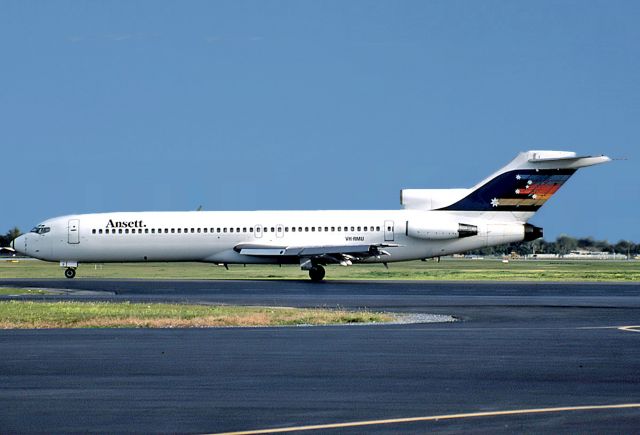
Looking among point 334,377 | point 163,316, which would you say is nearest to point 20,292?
point 163,316

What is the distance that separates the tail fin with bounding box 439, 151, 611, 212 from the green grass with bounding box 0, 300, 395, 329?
31915mm

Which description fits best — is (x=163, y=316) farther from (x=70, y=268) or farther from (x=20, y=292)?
(x=70, y=268)

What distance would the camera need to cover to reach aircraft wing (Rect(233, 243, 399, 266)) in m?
60.2

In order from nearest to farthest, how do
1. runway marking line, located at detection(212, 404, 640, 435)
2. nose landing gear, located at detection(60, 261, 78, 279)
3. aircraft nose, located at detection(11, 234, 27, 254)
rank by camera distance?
runway marking line, located at detection(212, 404, 640, 435) → nose landing gear, located at detection(60, 261, 78, 279) → aircraft nose, located at detection(11, 234, 27, 254)

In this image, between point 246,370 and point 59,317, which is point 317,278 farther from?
point 246,370

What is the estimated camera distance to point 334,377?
15.8 metres

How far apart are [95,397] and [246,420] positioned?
9.23ft

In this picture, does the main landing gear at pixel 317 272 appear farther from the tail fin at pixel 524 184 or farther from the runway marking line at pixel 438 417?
the runway marking line at pixel 438 417

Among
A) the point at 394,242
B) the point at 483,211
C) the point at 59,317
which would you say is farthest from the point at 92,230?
the point at 59,317

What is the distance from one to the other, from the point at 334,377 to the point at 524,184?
48055mm

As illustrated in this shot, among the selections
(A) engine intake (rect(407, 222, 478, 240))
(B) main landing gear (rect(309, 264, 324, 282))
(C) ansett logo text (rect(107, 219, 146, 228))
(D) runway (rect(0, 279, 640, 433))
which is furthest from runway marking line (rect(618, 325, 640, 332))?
(C) ansett logo text (rect(107, 219, 146, 228))

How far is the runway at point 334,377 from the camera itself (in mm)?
11828

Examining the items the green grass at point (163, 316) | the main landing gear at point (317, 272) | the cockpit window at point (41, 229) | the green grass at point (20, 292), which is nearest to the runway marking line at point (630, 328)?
the green grass at point (163, 316)

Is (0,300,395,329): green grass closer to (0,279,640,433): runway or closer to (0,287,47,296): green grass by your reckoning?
(0,279,640,433): runway
